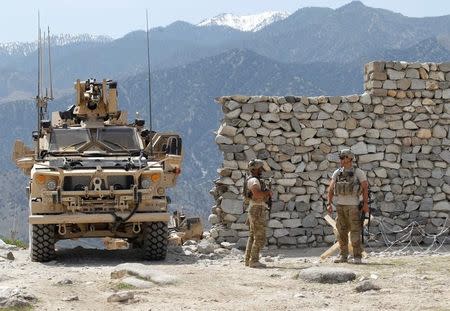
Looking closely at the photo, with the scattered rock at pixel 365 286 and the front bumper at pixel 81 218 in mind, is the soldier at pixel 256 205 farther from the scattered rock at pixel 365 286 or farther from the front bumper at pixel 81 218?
the scattered rock at pixel 365 286

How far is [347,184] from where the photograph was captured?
1202cm

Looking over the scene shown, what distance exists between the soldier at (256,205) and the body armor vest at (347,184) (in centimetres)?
88

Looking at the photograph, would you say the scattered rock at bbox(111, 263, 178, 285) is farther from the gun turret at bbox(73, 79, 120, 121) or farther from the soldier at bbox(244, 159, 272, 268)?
the gun turret at bbox(73, 79, 120, 121)

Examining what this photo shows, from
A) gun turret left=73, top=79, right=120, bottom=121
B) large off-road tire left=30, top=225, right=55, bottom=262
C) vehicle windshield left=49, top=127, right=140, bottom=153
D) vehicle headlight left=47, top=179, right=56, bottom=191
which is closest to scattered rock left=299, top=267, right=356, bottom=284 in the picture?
vehicle headlight left=47, top=179, right=56, bottom=191

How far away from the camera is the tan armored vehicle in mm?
13234

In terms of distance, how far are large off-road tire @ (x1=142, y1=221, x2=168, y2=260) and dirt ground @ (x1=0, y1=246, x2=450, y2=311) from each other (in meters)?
1.23

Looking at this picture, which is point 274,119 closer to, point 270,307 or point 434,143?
point 434,143

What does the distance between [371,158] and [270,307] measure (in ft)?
29.7

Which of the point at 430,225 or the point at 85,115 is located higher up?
the point at 85,115

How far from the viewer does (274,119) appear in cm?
1677

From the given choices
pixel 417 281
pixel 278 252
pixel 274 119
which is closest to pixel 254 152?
pixel 274 119

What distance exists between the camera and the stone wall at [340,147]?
54.7 ft

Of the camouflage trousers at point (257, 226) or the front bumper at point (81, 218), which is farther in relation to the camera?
the front bumper at point (81, 218)

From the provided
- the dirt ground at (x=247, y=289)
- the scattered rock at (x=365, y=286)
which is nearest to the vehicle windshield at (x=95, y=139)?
the dirt ground at (x=247, y=289)
